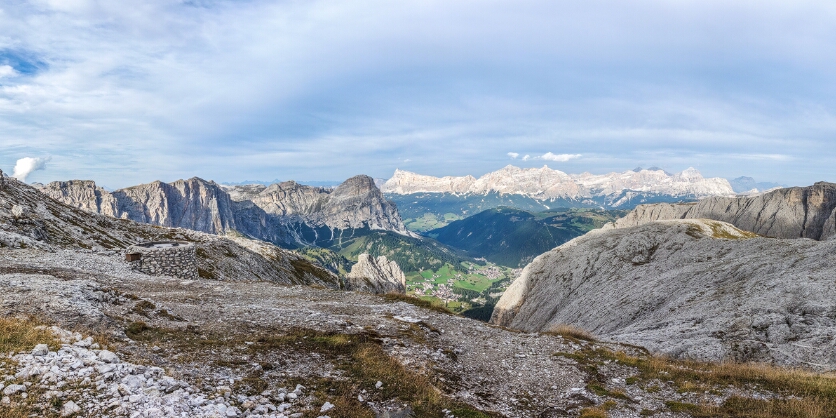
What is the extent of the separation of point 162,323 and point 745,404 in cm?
3150

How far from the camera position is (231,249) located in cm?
7919

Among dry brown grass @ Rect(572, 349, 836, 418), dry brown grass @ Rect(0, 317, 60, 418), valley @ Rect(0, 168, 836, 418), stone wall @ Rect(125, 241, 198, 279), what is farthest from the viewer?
stone wall @ Rect(125, 241, 198, 279)

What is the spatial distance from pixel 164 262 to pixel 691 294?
69.4 metres

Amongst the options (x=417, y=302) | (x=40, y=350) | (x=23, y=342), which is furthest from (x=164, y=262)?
(x=40, y=350)

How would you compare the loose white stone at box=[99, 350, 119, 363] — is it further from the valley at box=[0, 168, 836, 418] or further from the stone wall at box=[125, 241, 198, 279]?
the stone wall at box=[125, 241, 198, 279]

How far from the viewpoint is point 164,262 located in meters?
49.3

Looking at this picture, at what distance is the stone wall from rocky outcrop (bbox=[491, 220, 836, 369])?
5340cm

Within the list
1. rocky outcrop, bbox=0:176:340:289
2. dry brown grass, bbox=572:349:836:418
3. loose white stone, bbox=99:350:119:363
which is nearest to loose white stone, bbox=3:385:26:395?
loose white stone, bbox=99:350:119:363

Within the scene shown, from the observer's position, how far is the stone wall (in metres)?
47.4

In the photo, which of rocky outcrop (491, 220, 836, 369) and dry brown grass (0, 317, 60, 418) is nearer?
dry brown grass (0, 317, 60, 418)

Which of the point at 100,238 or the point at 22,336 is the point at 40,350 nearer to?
the point at 22,336

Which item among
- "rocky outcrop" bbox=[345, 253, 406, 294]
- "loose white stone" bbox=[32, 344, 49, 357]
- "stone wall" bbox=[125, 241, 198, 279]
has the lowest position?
"rocky outcrop" bbox=[345, 253, 406, 294]

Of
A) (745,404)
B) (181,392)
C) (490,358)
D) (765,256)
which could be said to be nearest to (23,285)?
(181,392)

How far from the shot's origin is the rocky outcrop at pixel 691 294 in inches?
1208
